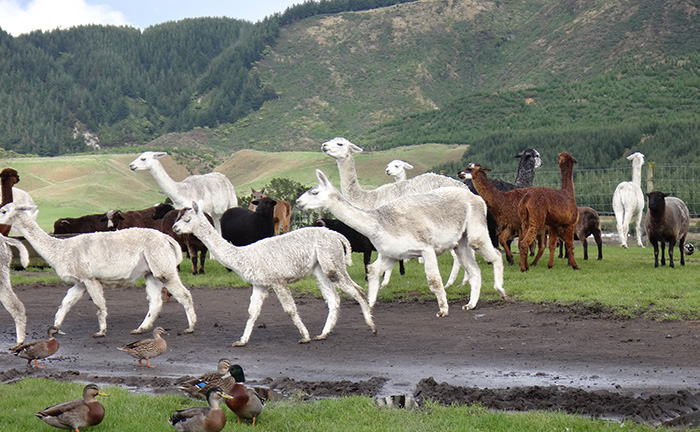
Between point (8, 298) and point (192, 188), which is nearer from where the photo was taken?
point (8, 298)

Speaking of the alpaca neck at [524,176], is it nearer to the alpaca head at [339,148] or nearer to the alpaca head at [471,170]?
the alpaca head at [471,170]

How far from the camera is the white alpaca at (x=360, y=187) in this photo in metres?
15.4

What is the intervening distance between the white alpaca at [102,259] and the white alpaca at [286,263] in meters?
0.87

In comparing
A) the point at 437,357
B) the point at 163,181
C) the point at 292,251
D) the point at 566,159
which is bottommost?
the point at 437,357

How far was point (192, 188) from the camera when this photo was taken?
1998cm

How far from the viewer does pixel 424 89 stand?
96.2 meters

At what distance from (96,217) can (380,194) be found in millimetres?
9034

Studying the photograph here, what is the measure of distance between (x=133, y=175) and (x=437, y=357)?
47434 millimetres

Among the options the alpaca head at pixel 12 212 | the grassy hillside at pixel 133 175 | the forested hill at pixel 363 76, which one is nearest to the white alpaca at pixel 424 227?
the alpaca head at pixel 12 212

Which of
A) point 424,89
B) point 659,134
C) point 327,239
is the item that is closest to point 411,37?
point 424,89

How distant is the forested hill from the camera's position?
227 ft

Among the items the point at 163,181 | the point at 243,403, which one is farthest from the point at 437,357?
the point at 163,181

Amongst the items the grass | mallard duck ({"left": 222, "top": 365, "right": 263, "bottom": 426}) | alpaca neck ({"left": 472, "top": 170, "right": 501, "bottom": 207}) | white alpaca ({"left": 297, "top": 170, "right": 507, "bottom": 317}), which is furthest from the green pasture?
alpaca neck ({"left": 472, "top": 170, "right": 501, "bottom": 207})

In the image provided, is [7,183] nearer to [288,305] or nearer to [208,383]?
[288,305]
